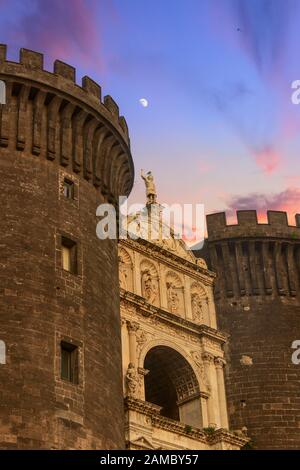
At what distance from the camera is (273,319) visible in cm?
4416

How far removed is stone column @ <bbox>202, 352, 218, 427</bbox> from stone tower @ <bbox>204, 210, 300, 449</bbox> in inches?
155

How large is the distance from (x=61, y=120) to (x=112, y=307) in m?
6.35

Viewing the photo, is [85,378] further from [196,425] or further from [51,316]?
[196,425]

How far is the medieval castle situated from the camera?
1088 inches

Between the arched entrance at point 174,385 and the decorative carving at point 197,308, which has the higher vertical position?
the decorative carving at point 197,308

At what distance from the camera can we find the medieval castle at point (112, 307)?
27.6 meters

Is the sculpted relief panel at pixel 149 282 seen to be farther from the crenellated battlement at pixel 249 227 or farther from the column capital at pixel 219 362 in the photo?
the crenellated battlement at pixel 249 227

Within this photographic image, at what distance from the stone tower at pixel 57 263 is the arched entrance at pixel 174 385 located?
650 centimetres

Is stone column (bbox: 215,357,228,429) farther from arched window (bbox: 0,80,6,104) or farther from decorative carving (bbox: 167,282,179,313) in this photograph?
arched window (bbox: 0,80,6,104)

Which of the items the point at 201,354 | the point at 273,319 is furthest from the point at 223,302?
the point at 201,354

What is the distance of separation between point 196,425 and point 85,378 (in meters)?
→ 10.1

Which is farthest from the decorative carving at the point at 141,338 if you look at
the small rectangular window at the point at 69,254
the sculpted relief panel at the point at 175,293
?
the small rectangular window at the point at 69,254

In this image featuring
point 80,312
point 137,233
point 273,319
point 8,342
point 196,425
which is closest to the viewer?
point 8,342

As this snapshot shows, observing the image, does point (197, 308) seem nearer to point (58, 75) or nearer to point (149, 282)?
point (149, 282)
